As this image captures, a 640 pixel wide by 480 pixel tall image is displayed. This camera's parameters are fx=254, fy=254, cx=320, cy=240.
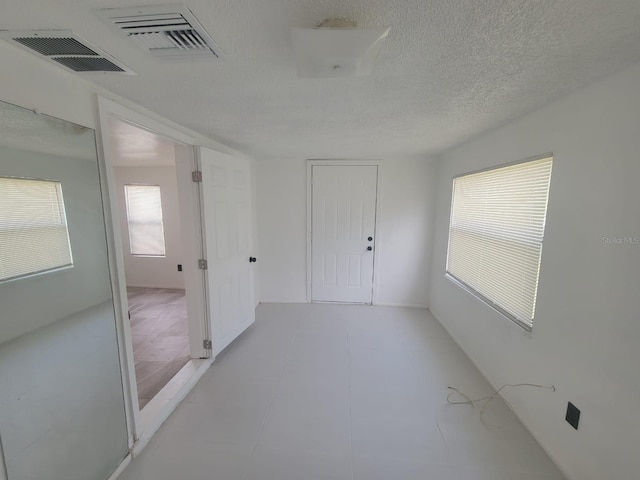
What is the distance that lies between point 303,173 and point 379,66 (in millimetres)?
2669

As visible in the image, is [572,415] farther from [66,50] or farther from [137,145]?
[137,145]

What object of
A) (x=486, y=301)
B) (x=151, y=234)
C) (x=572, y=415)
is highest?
(x=151, y=234)

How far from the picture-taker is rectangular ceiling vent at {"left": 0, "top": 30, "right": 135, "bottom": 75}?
94 cm

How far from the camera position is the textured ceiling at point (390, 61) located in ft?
2.71

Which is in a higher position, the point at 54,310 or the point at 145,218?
the point at 145,218

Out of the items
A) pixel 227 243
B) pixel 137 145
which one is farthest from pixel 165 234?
pixel 227 243

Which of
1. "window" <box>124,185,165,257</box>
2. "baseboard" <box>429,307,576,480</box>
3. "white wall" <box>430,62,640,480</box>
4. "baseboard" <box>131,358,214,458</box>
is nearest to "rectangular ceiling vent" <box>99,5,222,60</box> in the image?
"white wall" <box>430,62,640,480</box>

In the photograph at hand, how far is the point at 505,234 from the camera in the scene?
2107 mm

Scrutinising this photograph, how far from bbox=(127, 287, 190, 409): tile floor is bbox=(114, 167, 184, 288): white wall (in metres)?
0.31

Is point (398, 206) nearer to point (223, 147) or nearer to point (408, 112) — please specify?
point (408, 112)

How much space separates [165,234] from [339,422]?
4390 mm

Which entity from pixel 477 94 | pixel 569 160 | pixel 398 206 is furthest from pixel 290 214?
pixel 569 160

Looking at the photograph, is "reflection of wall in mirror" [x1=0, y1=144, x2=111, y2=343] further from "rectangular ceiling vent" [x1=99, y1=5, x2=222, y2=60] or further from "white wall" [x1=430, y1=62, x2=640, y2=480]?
"white wall" [x1=430, y1=62, x2=640, y2=480]

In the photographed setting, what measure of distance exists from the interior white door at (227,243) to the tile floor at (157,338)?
0.48m
